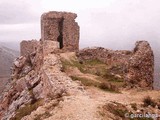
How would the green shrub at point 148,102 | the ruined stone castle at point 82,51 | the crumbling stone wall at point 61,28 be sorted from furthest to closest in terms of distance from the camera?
the crumbling stone wall at point 61,28
the ruined stone castle at point 82,51
the green shrub at point 148,102

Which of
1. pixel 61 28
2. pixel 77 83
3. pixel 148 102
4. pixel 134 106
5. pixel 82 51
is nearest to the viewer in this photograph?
pixel 134 106

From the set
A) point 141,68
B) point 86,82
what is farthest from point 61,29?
point 141,68

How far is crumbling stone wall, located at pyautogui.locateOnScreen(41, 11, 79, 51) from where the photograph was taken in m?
42.7

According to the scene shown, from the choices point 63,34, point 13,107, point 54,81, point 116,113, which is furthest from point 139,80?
point 63,34

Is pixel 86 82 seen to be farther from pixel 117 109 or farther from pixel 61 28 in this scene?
pixel 61 28

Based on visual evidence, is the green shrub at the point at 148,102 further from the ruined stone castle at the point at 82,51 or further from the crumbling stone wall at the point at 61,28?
the crumbling stone wall at the point at 61,28

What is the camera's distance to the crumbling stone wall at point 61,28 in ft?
140

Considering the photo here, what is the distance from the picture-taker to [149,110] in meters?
19.7

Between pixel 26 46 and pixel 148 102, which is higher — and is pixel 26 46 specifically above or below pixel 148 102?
below

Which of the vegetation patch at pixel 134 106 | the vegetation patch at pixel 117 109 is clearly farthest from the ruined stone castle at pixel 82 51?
the vegetation patch at pixel 117 109

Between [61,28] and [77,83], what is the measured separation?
20.5m

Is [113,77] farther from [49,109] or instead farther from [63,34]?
[63,34]

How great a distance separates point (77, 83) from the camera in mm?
23359

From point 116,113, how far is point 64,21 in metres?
26.0
